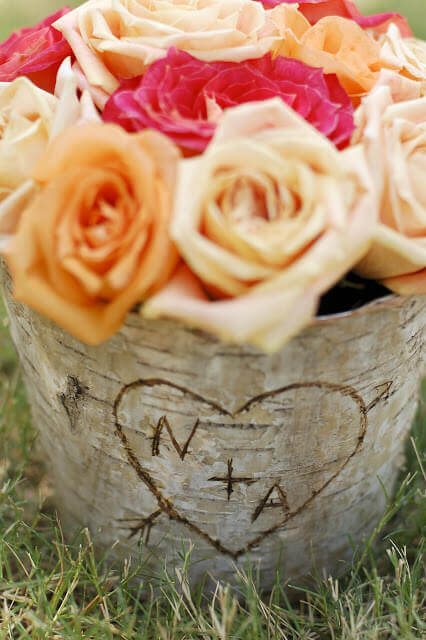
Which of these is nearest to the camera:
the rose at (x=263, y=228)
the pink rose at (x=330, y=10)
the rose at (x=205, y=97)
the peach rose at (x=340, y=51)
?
the rose at (x=263, y=228)

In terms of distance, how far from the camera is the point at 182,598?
2.71 ft

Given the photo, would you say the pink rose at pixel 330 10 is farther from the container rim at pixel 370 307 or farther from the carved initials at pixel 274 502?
the carved initials at pixel 274 502

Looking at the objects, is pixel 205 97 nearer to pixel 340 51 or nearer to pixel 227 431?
pixel 340 51

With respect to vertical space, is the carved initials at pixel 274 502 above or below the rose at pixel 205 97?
below

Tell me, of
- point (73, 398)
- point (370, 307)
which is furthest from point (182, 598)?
point (370, 307)

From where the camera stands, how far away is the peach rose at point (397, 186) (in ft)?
1.94

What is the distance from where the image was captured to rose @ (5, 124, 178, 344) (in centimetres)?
55

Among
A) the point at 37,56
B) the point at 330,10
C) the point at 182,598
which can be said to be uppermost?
the point at 37,56

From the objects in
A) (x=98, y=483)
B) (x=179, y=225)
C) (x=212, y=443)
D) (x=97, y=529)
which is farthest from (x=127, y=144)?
(x=97, y=529)

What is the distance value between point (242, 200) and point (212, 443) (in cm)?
29

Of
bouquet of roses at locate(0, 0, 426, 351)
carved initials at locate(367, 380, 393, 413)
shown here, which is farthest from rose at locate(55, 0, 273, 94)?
carved initials at locate(367, 380, 393, 413)

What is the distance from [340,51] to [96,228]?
0.39 meters

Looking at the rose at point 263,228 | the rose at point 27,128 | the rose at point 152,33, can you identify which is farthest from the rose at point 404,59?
the rose at point 27,128

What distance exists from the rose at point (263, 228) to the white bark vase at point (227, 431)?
0.09 m
